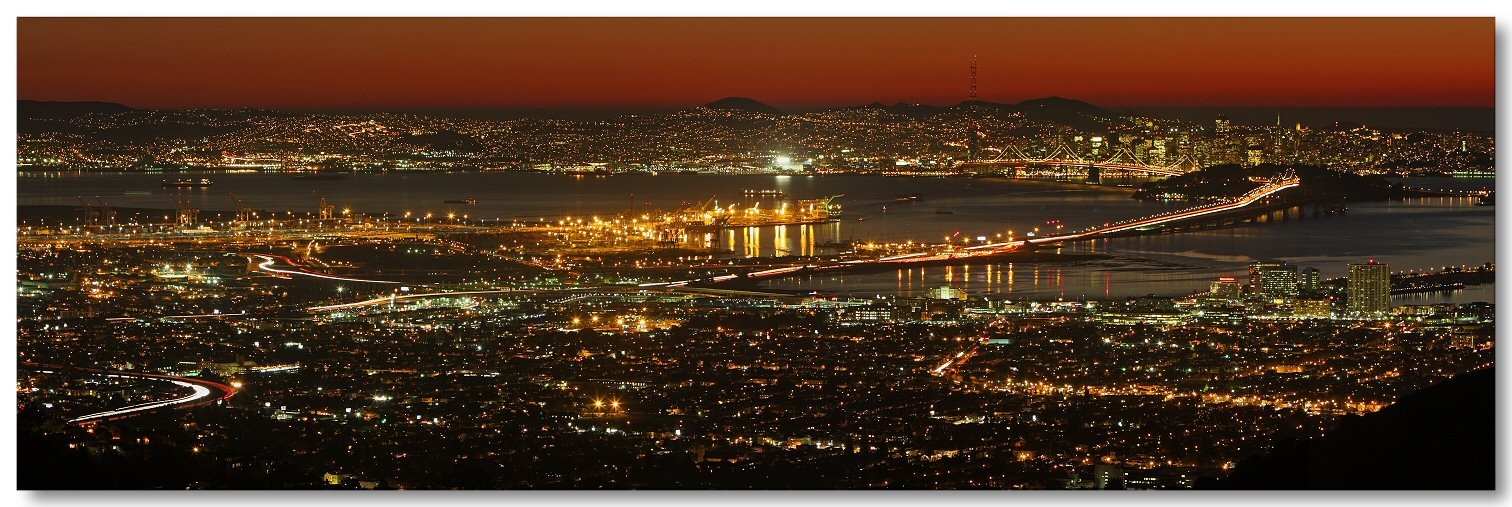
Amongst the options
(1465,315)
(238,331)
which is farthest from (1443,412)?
(238,331)

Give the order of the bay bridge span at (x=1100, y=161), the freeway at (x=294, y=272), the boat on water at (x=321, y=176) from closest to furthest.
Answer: the freeway at (x=294, y=272) < the boat on water at (x=321, y=176) < the bay bridge span at (x=1100, y=161)

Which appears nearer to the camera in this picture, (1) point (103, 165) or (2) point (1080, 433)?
(2) point (1080, 433)

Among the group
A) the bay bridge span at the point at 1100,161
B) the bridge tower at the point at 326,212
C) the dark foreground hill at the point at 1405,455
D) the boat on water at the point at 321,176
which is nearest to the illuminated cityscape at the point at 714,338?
the dark foreground hill at the point at 1405,455

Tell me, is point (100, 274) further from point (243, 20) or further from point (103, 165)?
point (243, 20)

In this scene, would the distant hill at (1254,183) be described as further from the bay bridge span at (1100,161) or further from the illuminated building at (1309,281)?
the illuminated building at (1309,281)

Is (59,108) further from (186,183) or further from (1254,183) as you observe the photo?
(1254,183)

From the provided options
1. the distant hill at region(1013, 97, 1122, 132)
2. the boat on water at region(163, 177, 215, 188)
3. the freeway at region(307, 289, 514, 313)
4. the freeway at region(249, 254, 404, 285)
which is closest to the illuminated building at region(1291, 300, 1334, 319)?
the distant hill at region(1013, 97, 1122, 132)

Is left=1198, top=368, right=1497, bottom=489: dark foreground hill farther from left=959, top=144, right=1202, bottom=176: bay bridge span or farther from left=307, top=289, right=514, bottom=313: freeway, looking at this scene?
left=959, top=144, right=1202, bottom=176: bay bridge span
